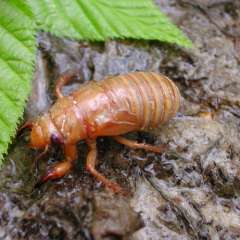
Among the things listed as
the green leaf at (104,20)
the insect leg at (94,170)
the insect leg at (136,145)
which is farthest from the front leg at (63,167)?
the green leaf at (104,20)

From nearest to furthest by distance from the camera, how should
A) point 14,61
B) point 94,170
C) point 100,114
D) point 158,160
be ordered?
point 14,61, point 94,170, point 100,114, point 158,160

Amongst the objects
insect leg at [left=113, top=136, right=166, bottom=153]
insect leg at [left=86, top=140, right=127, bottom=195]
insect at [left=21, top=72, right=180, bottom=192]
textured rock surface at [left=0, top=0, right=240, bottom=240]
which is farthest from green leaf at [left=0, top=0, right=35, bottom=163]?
insect leg at [left=113, top=136, right=166, bottom=153]

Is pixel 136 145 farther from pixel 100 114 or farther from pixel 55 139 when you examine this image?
pixel 55 139

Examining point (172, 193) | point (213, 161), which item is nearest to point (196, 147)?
point (213, 161)

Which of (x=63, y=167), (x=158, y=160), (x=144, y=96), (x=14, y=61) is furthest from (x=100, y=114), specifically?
(x=14, y=61)

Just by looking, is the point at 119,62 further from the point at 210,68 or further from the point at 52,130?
the point at 52,130

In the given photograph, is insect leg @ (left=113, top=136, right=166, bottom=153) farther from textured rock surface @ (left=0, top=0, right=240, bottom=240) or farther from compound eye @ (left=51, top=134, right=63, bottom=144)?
compound eye @ (left=51, top=134, right=63, bottom=144)
